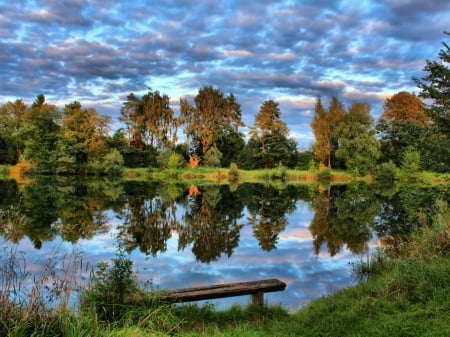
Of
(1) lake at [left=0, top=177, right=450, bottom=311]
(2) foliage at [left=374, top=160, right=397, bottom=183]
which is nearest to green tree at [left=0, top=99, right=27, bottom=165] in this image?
(1) lake at [left=0, top=177, right=450, bottom=311]

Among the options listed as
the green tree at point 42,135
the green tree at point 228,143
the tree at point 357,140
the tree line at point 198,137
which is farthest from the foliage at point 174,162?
the tree at point 357,140

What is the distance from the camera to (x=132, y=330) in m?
4.55

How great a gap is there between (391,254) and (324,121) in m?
42.2

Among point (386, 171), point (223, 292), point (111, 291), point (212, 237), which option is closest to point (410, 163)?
point (386, 171)

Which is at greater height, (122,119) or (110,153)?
(122,119)

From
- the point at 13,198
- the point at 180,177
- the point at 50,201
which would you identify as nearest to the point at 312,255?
the point at 50,201

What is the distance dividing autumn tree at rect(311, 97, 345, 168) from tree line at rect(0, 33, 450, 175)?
12 centimetres

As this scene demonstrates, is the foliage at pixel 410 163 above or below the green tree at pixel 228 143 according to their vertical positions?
below

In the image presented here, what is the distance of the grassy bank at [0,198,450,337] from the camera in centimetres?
430

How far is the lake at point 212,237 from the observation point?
30.5ft

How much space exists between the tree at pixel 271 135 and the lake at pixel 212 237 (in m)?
29.8

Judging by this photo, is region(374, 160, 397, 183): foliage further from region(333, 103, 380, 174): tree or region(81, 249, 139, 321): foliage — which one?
region(81, 249, 139, 321): foliage

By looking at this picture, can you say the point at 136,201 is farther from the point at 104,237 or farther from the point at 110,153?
the point at 110,153

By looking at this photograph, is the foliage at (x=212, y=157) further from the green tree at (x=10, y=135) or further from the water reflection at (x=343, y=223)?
the water reflection at (x=343, y=223)
